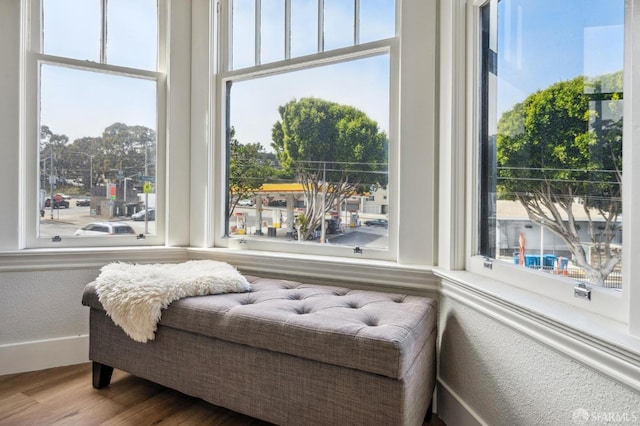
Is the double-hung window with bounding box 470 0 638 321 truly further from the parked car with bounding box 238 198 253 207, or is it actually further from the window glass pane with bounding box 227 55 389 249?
the parked car with bounding box 238 198 253 207

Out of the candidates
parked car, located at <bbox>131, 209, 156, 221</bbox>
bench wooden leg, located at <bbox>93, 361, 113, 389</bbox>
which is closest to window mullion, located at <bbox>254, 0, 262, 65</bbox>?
parked car, located at <bbox>131, 209, 156, 221</bbox>

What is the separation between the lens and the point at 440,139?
1.73 metres

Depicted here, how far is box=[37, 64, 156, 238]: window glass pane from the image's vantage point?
2.19 m

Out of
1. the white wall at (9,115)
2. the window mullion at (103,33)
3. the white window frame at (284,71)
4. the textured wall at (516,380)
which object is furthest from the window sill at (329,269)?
the window mullion at (103,33)

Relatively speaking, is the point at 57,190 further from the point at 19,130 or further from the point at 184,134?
the point at 184,134

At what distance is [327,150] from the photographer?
209 cm

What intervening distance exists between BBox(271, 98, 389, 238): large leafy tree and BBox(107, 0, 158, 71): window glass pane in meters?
0.98

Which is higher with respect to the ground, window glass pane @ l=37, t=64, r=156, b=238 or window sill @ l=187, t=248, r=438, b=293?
window glass pane @ l=37, t=64, r=156, b=238

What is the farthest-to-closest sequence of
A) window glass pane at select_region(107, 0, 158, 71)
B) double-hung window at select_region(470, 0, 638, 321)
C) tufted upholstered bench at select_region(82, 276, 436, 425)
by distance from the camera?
window glass pane at select_region(107, 0, 158, 71) < tufted upholstered bench at select_region(82, 276, 436, 425) < double-hung window at select_region(470, 0, 638, 321)

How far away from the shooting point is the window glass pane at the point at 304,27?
2.12m

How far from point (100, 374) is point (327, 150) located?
163 cm

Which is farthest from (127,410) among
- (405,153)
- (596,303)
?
(596,303)

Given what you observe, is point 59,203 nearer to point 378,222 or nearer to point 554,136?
point 378,222

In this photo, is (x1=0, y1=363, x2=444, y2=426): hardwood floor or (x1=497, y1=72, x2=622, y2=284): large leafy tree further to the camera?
(x1=0, y1=363, x2=444, y2=426): hardwood floor
